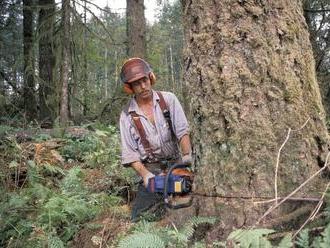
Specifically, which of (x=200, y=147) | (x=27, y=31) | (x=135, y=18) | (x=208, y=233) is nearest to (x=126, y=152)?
(x=200, y=147)

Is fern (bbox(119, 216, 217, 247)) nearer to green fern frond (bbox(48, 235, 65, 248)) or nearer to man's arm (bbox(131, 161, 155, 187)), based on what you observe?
green fern frond (bbox(48, 235, 65, 248))

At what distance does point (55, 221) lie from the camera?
498 cm

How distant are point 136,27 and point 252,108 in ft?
29.0

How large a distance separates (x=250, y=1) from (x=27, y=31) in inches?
587

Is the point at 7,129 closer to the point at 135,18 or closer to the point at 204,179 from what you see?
the point at 135,18

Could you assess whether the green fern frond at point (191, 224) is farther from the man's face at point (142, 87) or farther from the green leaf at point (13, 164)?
the green leaf at point (13, 164)

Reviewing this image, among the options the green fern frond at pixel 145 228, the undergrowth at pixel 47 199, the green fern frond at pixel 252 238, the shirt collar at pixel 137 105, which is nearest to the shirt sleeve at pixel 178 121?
the shirt collar at pixel 137 105

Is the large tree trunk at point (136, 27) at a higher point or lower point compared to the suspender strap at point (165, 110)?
higher

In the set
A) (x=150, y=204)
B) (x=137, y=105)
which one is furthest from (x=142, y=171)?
→ (x=137, y=105)

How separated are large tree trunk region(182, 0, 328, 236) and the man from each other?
148 cm

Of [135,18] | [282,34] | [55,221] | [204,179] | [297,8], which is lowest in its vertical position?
[55,221]

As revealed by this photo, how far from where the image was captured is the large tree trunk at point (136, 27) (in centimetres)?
1190

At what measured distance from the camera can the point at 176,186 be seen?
412cm

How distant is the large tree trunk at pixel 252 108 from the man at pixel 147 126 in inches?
58.3
